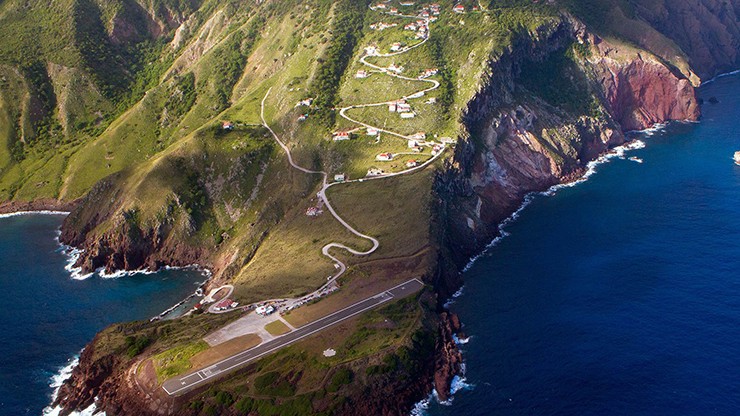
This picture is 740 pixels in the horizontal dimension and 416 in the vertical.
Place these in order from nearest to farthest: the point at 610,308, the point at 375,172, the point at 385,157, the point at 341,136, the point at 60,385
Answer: the point at 60,385 < the point at 610,308 < the point at 375,172 < the point at 385,157 < the point at 341,136

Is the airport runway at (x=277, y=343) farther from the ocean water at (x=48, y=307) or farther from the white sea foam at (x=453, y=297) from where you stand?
the ocean water at (x=48, y=307)

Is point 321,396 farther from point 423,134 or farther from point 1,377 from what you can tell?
point 423,134

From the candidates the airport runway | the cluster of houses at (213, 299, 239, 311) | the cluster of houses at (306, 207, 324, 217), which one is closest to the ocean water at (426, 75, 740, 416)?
the airport runway

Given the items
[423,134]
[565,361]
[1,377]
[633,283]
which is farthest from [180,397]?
[423,134]

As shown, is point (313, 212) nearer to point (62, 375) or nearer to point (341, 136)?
point (341, 136)

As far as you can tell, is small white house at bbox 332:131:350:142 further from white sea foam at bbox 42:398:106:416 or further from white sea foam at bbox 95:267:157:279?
white sea foam at bbox 42:398:106:416

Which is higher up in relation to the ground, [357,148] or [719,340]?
[357,148]

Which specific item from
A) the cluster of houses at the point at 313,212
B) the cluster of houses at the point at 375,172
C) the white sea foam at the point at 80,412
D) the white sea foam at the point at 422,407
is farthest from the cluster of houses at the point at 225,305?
the cluster of houses at the point at 375,172

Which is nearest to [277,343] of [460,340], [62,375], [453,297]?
[460,340]
